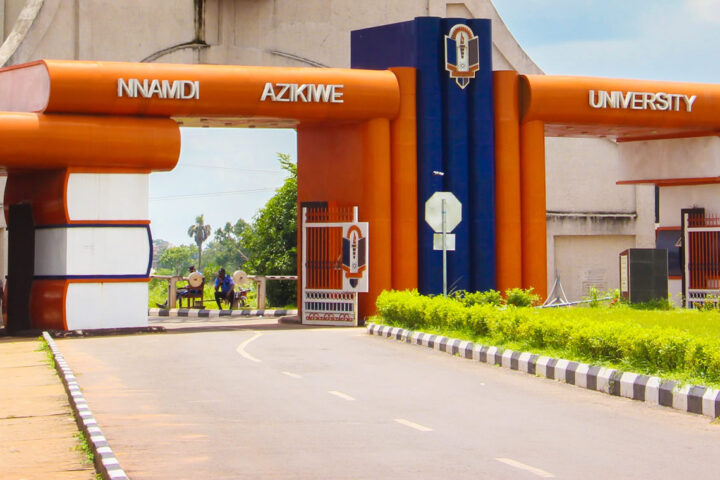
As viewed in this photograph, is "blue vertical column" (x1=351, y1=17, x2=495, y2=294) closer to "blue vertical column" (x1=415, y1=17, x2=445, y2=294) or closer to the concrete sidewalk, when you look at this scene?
"blue vertical column" (x1=415, y1=17, x2=445, y2=294)

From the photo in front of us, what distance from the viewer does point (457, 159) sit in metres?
26.8

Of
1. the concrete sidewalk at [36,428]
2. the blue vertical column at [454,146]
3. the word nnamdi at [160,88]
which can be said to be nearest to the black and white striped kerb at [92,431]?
the concrete sidewalk at [36,428]

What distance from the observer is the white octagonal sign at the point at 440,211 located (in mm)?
23172

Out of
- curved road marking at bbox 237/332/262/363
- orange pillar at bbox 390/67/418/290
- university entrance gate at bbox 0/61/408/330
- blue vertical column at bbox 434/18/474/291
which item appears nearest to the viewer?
curved road marking at bbox 237/332/262/363

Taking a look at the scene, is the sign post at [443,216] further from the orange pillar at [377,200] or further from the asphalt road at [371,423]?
the asphalt road at [371,423]

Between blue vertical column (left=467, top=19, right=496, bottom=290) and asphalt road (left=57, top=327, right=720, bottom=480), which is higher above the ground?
blue vertical column (left=467, top=19, right=496, bottom=290)

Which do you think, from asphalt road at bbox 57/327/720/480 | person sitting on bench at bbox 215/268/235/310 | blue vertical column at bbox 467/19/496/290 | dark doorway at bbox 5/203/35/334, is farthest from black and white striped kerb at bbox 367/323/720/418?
person sitting on bench at bbox 215/268/235/310

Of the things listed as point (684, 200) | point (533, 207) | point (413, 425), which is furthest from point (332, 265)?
point (413, 425)

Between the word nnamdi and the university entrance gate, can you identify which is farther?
the word nnamdi

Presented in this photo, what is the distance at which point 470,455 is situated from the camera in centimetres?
861

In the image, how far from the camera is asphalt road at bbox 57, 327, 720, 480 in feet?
27.0

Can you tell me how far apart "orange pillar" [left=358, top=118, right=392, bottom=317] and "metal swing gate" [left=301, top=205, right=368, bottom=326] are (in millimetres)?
497

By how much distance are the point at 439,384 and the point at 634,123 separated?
16.1 metres

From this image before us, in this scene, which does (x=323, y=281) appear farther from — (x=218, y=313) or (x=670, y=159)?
(x=670, y=159)
